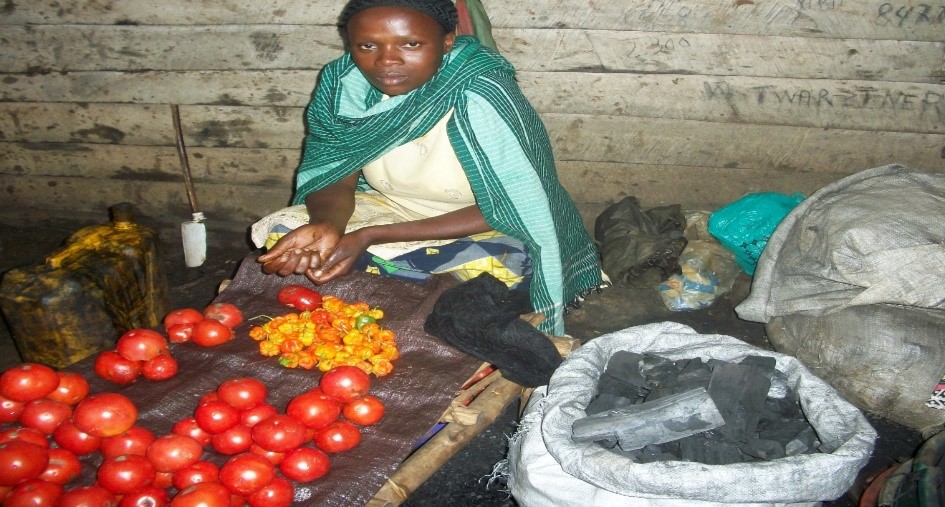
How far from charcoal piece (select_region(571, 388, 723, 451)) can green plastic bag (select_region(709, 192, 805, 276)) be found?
1948mm

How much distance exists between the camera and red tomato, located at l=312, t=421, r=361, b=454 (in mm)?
1707

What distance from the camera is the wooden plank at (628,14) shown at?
3.19 m

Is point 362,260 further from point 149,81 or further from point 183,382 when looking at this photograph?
point 149,81

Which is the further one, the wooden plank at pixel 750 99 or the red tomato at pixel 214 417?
the wooden plank at pixel 750 99

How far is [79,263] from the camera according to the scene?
2.71 meters

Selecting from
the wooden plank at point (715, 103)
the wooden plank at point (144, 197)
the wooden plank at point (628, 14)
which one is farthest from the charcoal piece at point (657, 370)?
the wooden plank at point (144, 197)

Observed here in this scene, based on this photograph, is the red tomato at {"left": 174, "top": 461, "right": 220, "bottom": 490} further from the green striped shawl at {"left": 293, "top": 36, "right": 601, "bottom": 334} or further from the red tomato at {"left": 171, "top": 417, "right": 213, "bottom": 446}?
the green striped shawl at {"left": 293, "top": 36, "right": 601, "bottom": 334}

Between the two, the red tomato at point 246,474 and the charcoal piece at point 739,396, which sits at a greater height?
the charcoal piece at point 739,396

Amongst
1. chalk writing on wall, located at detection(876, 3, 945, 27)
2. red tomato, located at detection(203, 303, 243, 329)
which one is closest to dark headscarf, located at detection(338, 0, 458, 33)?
red tomato, located at detection(203, 303, 243, 329)

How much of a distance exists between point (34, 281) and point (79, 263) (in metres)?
0.18

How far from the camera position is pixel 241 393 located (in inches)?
70.3

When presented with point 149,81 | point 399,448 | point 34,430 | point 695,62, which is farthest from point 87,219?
point 695,62

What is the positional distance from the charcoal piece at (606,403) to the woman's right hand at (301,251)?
1.05 metres

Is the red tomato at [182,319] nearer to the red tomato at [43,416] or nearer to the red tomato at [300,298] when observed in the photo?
the red tomato at [300,298]
